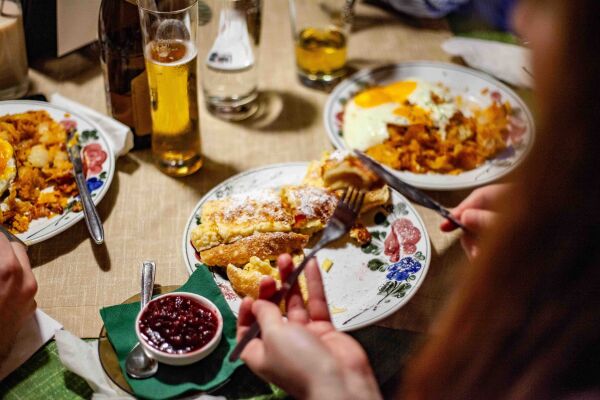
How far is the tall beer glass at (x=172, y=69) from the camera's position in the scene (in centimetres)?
142

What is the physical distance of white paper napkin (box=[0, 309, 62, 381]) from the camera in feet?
3.81

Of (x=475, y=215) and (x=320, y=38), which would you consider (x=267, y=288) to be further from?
(x=320, y=38)

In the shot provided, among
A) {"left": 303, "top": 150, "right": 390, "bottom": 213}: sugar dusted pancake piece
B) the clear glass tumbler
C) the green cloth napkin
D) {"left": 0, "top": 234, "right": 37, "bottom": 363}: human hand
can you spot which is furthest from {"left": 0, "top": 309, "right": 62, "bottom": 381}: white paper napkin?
the clear glass tumbler

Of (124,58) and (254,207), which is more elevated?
(124,58)

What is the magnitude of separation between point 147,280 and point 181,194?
1.20 feet

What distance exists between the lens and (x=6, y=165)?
1.49m

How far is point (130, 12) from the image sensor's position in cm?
153

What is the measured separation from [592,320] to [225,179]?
3.47 feet

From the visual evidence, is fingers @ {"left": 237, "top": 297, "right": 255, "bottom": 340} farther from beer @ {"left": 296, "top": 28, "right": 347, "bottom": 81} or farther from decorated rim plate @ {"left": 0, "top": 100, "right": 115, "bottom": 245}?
beer @ {"left": 296, "top": 28, "right": 347, "bottom": 81}

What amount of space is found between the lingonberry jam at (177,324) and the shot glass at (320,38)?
1.04 metres

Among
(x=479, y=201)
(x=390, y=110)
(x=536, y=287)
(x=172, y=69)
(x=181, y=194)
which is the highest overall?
(x=536, y=287)

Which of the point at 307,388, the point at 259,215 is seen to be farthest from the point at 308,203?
the point at 307,388

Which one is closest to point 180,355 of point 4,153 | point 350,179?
point 350,179

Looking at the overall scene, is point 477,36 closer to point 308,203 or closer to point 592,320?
point 308,203
